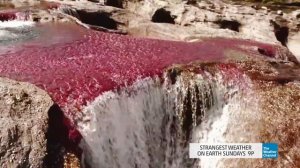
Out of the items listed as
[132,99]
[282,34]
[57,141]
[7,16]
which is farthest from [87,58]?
[282,34]

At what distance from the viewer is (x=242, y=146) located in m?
21.7

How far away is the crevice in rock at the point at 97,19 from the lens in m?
39.9

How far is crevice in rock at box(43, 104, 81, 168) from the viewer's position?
1573 cm

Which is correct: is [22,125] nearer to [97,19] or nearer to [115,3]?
[97,19]

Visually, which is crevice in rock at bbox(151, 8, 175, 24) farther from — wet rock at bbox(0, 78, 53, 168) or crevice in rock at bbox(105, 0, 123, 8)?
wet rock at bbox(0, 78, 53, 168)

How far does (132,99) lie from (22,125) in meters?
6.95

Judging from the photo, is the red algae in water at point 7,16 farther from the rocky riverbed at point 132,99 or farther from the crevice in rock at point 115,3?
the crevice in rock at point 115,3

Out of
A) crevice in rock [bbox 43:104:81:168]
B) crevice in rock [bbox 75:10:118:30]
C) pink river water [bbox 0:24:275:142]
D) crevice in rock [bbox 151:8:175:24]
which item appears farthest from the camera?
crevice in rock [bbox 151:8:175:24]

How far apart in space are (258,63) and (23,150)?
16407 millimetres

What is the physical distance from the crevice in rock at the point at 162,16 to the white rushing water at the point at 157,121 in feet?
67.1

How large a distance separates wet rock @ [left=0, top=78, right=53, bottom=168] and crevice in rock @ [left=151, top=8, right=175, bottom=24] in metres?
28.0

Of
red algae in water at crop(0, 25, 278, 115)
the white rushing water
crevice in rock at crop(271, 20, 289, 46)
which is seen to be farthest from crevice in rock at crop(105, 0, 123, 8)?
the white rushing water

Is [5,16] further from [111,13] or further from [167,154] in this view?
[167,154]

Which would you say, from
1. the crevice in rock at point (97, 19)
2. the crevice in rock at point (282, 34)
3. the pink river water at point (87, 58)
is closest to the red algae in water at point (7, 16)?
the pink river water at point (87, 58)
